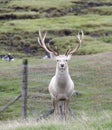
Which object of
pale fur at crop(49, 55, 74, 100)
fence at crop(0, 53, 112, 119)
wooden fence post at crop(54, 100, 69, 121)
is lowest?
fence at crop(0, 53, 112, 119)

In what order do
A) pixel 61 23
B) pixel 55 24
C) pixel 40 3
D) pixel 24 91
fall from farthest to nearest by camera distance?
pixel 40 3
pixel 61 23
pixel 55 24
pixel 24 91

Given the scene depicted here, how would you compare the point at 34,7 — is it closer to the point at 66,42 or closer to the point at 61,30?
the point at 61,30

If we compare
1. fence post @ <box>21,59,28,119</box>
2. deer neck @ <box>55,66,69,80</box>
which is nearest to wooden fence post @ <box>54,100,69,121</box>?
deer neck @ <box>55,66,69,80</box>

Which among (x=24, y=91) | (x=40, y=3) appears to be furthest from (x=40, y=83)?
(x=40, y=3)

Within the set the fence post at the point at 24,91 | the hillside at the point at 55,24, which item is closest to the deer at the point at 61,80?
the fence post at the point at 24,91

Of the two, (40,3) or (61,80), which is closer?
(61,80)

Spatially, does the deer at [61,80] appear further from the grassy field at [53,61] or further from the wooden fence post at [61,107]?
the grassy field at [53,61]

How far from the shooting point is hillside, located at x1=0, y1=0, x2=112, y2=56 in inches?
2881

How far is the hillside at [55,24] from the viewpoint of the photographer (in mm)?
73188

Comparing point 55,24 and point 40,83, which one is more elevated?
point 55,24

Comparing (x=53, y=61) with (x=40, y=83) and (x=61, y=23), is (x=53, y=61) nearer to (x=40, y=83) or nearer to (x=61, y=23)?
(x=40, y=83)

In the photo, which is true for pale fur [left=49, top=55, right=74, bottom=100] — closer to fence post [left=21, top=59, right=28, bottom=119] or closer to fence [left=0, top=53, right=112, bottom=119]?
fence post [left=21, top=59, right=28, bottom=119]

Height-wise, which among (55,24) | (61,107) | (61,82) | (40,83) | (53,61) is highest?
(61,82)

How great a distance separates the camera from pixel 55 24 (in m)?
86.2
